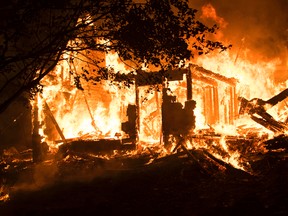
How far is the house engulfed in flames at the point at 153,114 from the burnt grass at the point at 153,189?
165 centimetres

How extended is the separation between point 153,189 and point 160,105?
17.0m

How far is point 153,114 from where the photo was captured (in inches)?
1051

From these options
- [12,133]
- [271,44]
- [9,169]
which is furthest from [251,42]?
[9,169]

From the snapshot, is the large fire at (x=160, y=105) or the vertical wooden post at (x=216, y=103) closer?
the large fire at (x=160, y=105)

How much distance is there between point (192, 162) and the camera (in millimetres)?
13594

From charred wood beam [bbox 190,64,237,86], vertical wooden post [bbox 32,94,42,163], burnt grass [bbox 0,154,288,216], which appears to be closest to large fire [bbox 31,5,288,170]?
charred wood beam [bbox 190,64,237,86]

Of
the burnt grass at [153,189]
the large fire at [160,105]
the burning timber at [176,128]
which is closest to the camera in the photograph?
the burnt grass at [153,189]

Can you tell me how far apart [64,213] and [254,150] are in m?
9.91

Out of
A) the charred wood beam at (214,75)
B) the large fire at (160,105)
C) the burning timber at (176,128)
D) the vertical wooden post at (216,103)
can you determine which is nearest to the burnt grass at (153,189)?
the burning timber at (176,128)

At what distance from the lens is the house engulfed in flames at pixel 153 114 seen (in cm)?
1720

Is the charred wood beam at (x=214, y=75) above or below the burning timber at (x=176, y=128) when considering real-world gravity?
above

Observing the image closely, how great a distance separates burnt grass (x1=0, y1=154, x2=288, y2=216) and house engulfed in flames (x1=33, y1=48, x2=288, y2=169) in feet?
5.41

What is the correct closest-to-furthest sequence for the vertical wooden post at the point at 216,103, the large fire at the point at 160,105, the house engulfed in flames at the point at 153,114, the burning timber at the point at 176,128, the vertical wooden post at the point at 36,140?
the burning timber at the point at 176,128, the house engulfed in flames at the point at 153,114, the vertical wooden post at the point at 36,140, the large fire at the point at 160,105, the vertical wooden post at the point at 216,103

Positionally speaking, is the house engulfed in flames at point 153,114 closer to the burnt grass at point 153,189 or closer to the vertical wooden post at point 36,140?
the vertical wooden post at point 36,140
